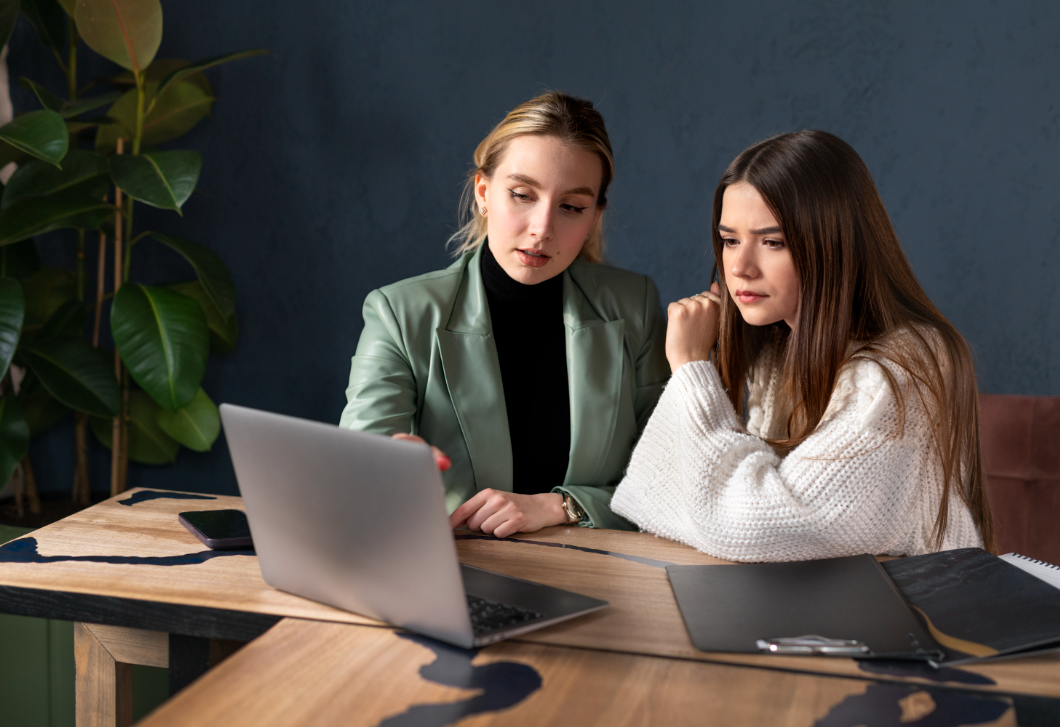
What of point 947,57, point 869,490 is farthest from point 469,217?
point 869,490

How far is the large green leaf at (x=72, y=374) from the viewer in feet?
6.82

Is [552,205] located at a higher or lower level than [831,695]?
higher

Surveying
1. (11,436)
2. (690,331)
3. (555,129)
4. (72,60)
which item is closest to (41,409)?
(11,436)

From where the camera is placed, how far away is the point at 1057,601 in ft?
3.02

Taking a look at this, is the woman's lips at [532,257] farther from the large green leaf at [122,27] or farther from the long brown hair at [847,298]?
the large green leaf at [122,27]

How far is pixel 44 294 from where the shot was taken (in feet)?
7.47

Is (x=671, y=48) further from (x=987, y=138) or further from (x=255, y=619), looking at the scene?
(x=255, y=619)

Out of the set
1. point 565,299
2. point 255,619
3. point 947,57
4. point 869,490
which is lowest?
point 255,619

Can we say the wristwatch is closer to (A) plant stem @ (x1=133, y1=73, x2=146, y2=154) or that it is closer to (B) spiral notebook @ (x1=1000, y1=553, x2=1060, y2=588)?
(B) spiral notebook @ (x1=1000, y1=553, x2=1060, y2=588)

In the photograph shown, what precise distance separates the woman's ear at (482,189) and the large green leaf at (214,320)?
1.03 meters

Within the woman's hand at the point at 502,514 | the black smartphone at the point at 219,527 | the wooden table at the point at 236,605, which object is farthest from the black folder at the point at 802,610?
Result: the black smartphone at the point at 219,527

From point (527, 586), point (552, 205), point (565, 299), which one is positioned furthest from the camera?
point (565, 299)

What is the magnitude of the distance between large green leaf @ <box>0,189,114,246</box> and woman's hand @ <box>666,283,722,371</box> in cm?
148

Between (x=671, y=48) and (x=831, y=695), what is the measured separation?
188 centimetres
